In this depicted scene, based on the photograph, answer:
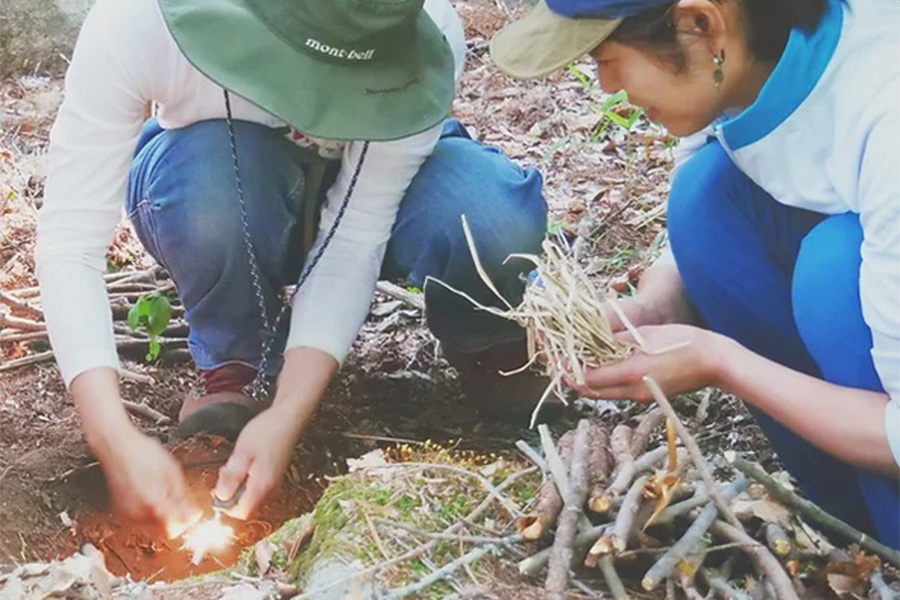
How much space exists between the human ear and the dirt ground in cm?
110

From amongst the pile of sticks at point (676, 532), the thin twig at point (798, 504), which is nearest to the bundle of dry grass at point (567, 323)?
the pile of sticks at point (676, 532)

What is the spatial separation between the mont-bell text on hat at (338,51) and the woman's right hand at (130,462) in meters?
0.71

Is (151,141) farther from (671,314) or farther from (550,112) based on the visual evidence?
(550,112)

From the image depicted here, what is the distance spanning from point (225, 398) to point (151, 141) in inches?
23.1

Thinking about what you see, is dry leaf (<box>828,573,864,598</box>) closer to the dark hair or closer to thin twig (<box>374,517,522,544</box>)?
thin twig (<box>374,517,522,544</box>)

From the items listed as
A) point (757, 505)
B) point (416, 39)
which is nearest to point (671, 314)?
point (757, 505)

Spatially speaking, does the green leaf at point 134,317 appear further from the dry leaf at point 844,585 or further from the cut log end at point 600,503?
the dry leaf at point 844,585

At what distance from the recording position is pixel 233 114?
97.0 inches

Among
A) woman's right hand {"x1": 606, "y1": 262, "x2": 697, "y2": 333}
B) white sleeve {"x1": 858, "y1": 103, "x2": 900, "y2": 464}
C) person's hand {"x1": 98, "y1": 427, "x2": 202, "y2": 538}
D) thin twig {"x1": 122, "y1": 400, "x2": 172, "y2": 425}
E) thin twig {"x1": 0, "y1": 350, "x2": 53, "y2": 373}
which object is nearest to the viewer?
white sleeve {"x1": 858, "y1": 103, "x2": 900, "y2": 464}

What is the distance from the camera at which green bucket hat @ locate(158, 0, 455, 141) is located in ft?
6.44

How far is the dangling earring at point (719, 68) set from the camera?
1815 millimetres

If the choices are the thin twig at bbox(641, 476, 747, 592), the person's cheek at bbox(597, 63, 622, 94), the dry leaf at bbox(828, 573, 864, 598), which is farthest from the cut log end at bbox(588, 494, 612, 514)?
the person's cheek at bbox(597, 63, 622, 94)

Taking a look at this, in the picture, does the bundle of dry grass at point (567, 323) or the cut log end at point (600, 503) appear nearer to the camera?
the cut log end at point (600, 503)

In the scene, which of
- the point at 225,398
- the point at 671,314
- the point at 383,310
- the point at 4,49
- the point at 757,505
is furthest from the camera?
the point at 4,49
